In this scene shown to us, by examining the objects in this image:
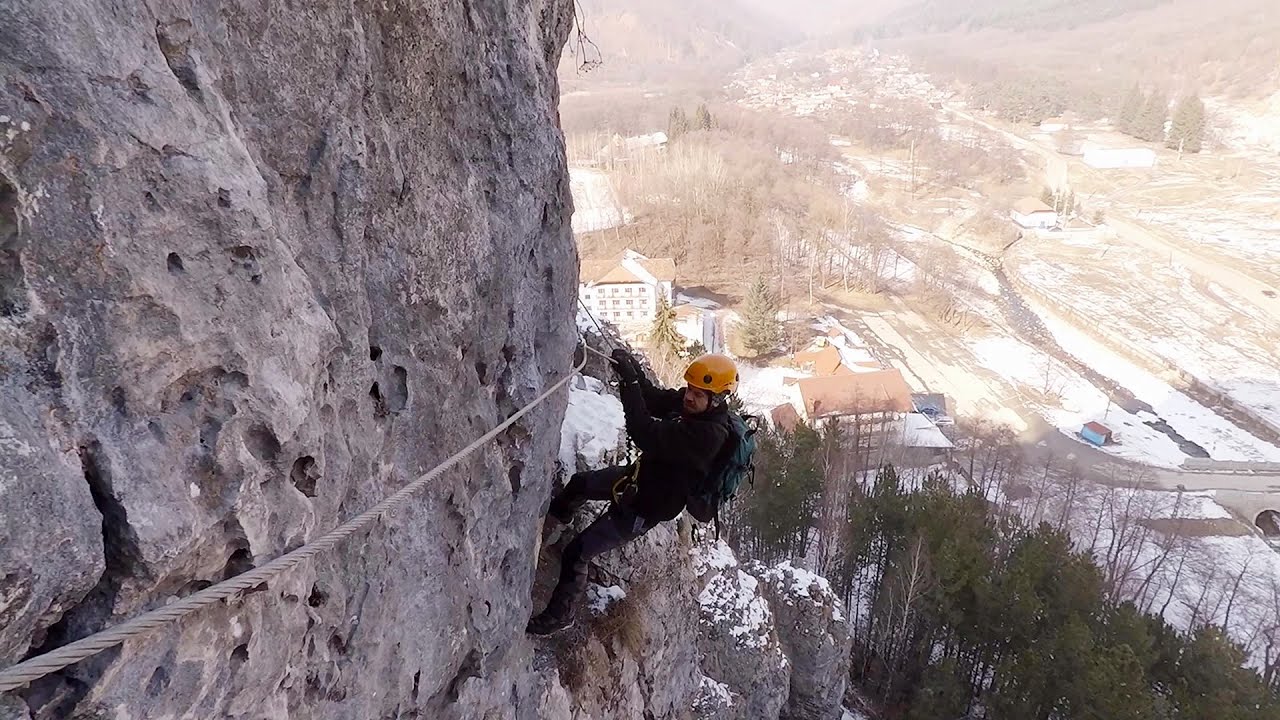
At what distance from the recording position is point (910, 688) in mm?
19656

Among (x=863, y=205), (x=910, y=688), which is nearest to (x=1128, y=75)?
(x=863, y=205)

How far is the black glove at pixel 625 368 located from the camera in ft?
16.7

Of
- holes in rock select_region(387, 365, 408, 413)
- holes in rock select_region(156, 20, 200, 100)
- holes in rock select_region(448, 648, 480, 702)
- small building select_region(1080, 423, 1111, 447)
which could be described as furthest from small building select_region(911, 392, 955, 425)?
holes in rock select_region(156, 20, 200, 100)

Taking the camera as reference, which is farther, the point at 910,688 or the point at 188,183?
the point at 910,688

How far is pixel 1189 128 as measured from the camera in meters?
91.4

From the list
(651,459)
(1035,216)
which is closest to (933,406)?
(651,459)

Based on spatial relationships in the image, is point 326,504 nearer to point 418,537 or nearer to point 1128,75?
point 418,537

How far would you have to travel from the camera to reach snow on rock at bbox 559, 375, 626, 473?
25.7ft

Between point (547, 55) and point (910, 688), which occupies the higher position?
point (547, 55)

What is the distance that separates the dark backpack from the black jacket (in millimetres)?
65

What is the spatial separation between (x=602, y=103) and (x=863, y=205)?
51.8 m

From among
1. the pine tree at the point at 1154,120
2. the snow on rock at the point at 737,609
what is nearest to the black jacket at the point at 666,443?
the snow on rock at the point at 737,609

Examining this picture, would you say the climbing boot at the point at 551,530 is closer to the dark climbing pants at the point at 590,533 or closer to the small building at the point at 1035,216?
the dark climbing pants at the point at 590,533

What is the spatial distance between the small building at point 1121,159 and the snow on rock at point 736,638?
104520 millimetres
